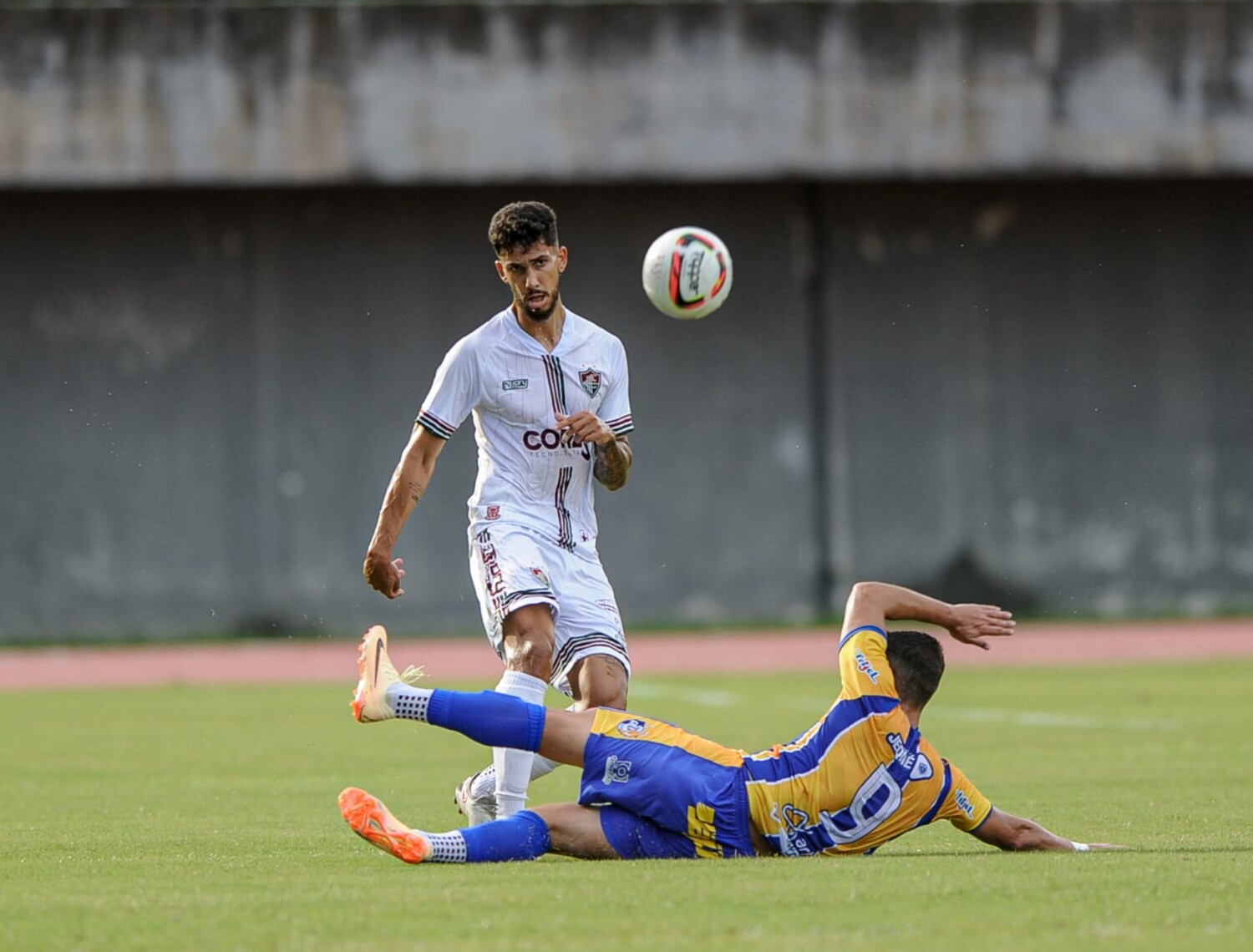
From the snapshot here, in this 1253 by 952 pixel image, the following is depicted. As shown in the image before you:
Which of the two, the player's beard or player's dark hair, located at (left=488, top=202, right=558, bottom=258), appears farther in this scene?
the player's beard

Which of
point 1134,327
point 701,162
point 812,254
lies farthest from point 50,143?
point 1134,327

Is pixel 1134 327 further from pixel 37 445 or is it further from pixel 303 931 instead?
pixel 303 931

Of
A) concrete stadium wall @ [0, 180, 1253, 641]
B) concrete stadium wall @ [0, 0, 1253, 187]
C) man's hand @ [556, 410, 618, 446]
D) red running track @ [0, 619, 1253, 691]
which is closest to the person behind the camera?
man's hand @ [556, 410, 618, 446]

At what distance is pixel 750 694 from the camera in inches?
649

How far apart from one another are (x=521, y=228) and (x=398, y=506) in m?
1.23

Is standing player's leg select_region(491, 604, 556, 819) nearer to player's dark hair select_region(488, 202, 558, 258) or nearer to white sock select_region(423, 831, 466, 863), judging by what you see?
white sock select_region(423, 831, 466, 863)

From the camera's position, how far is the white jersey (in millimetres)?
8203

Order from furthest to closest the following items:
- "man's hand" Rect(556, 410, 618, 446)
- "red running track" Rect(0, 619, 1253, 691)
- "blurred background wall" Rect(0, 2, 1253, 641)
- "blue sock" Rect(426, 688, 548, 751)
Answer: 1. "blurred background wall" Rect(0, 2, 1253, 641)
2. "red running track" Rect(0, 619, 1253, 691)
3. "man's hand" Rect(556, 410, 618, 446)
4. "blue sock" Rect(426, 688, 548, 751)

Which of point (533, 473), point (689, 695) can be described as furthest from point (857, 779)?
point (689, 695)

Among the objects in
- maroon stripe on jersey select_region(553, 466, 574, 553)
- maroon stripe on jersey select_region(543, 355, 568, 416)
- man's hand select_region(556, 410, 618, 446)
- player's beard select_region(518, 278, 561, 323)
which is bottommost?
maroon stripe on jersey select_region(553, 466, 574, 553)

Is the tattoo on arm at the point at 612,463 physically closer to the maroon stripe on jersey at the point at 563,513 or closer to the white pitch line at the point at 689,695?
the maroon stripe on jersey at the point at 563,513

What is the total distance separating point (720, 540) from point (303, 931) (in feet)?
63.5

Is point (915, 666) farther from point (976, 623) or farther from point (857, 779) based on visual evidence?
point (857, 779)

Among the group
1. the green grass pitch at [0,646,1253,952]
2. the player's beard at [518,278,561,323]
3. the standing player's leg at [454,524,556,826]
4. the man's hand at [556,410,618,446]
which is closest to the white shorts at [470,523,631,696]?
the standing player's leg at [454,524,556,826]
